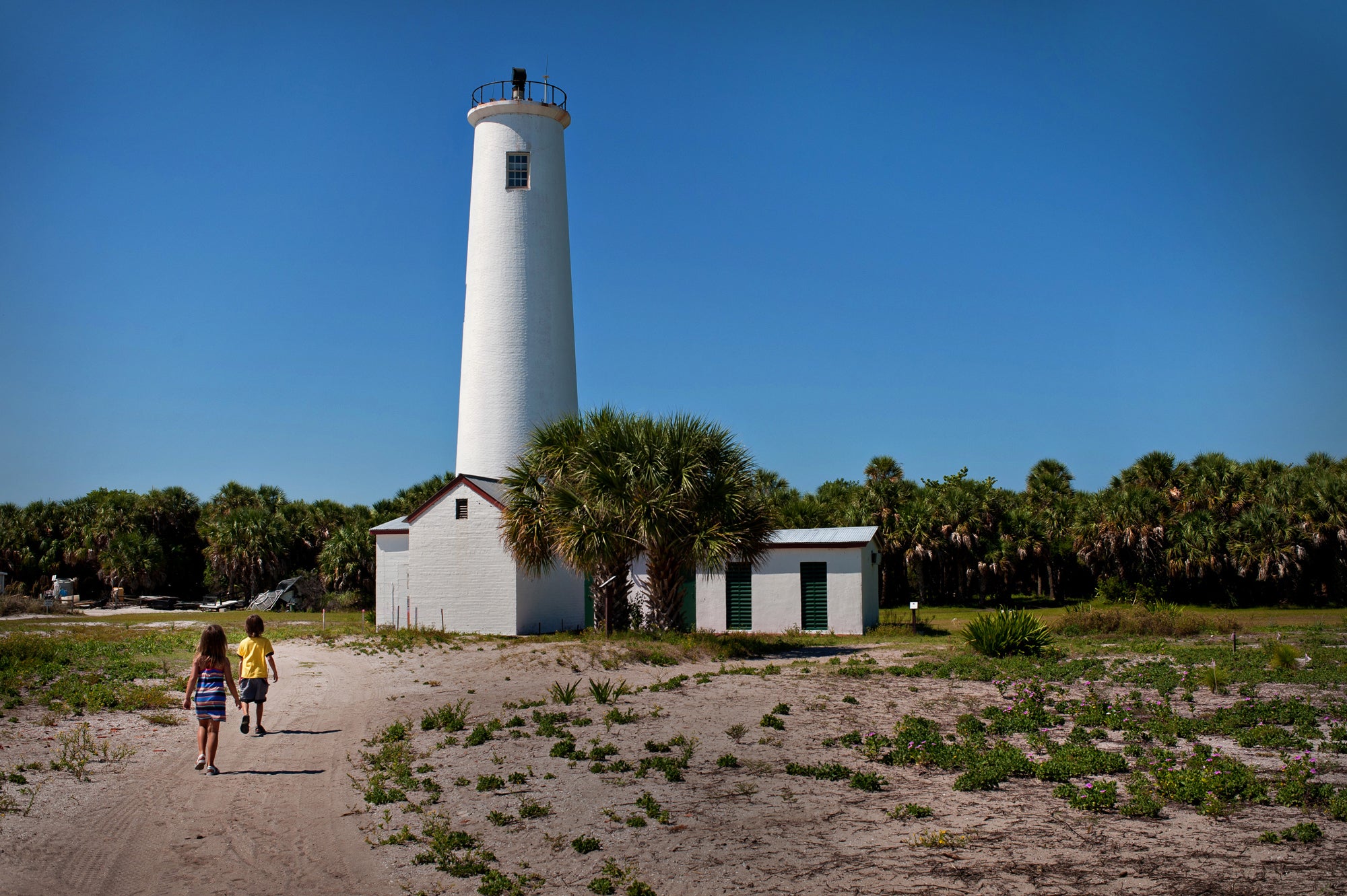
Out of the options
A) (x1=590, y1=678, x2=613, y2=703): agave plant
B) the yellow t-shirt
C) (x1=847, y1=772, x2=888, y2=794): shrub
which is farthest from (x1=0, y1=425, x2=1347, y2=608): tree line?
(x1=847, y1=772, x2=888, y2=794): shrub

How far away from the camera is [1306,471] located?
142ft

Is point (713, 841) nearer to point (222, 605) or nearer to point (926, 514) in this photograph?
point (926, 514)

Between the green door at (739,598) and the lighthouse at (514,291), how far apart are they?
6868 millimetres

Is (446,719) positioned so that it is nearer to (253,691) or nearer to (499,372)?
(253,691)

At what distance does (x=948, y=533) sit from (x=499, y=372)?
2378cm

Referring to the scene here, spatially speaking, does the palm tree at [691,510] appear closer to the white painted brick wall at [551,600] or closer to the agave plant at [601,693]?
the white painted brick wall at [551,600]

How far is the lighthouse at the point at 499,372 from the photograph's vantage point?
26.0 meters

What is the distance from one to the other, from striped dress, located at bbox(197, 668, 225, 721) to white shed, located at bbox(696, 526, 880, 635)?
62.2 feet

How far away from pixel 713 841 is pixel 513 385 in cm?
2142

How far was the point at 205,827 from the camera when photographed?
7.89 m

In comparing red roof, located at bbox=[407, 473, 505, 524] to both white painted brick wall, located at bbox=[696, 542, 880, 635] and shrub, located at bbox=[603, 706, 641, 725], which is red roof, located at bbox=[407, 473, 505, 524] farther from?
shrub, located at bbox=[603, 706, 641, 725]

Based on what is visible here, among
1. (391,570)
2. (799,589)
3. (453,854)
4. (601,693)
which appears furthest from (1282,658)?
(391,570)

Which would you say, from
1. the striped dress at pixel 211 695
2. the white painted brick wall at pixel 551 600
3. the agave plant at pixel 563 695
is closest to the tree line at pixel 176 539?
the white painted brick wall at pixel 551 600

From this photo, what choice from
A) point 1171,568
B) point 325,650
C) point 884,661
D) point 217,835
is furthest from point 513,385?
point 1171,568
